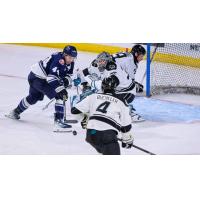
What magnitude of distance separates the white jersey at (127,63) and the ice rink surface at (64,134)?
7cm

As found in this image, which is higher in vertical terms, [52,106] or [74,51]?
[74,51]

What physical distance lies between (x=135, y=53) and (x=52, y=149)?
89 centimetres

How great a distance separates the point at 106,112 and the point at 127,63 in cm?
46

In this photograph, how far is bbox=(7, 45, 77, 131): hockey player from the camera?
394 centimetres

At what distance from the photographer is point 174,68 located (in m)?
4.30

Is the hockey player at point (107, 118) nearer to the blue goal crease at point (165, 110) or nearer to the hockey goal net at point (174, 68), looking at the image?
the blue goal crease at point (165, 110)

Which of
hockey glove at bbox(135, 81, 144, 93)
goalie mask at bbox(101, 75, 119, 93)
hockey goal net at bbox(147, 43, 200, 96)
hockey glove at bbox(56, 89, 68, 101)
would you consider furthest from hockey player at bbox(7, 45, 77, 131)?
hockey goal net at bbox(147, 43, 200, 96)

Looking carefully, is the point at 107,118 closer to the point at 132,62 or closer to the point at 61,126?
the point at 61,126

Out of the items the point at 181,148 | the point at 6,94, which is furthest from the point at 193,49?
the point at 6,94

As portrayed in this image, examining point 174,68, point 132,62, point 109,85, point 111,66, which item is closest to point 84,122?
point 109,85

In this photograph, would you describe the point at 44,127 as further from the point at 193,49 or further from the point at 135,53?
the point at 193,49

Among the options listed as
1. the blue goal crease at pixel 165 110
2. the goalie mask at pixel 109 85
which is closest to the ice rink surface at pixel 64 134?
the blue goal crease at pixel 165 110

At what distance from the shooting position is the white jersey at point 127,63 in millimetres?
3926

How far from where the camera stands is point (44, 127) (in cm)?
393
